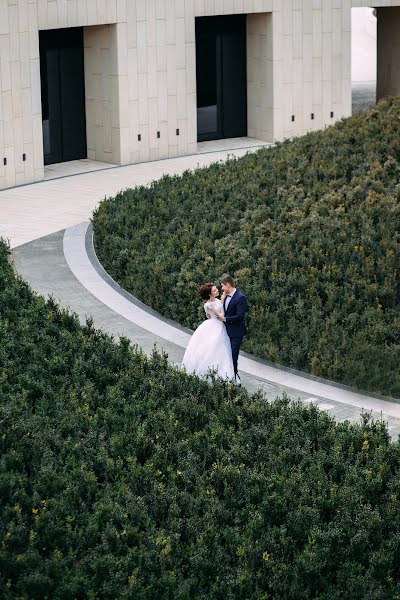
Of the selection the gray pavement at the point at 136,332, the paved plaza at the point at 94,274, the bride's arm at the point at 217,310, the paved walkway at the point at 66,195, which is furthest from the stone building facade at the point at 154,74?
the bride's arm at the point at 217,310

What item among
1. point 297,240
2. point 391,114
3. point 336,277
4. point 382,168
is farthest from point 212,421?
point 391,114

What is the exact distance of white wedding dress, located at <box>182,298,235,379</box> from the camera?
14.7m

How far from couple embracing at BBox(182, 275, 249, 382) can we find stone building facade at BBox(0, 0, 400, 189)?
14196mm

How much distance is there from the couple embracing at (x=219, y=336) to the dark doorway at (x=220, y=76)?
65.1ft

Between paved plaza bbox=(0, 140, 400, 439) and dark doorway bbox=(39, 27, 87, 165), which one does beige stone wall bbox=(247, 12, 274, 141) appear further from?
dark doorway bbox=(39, 27, 87, 165)

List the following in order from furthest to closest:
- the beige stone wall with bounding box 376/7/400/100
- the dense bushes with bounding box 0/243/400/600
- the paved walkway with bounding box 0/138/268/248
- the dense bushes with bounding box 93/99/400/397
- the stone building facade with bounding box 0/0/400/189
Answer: the beige stone wall with bounding box 376/7/400/100 → the stone building facade with bounding box 0/0/400/189 → the paved walkway with bounding box 0/138/268/248 → the dense bushes with bounding box 93/99/400/397 → the dense bushes with bounding box 0/243/400/600

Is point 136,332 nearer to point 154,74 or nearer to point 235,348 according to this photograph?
point 235,348

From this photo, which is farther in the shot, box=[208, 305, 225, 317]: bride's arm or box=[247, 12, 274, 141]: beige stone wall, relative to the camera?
box=[247, 12, 274, 141]: beige stone wall

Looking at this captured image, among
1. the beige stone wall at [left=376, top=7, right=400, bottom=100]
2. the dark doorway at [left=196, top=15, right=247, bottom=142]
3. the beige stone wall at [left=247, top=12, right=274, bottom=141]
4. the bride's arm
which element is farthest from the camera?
the beige stone wall at [left=376, top=7, right=400, bottom=100]

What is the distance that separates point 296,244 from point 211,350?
411 centimetres

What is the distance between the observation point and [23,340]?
47.4 ft

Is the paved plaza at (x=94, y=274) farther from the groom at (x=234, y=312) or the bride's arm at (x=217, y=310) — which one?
the bride's arm at (x=217, y=310)

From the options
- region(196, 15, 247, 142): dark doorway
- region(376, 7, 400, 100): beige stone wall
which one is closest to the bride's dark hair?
region(196, 15, 247, 142): dark doorway

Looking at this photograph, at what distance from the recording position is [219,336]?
14.8 meters
